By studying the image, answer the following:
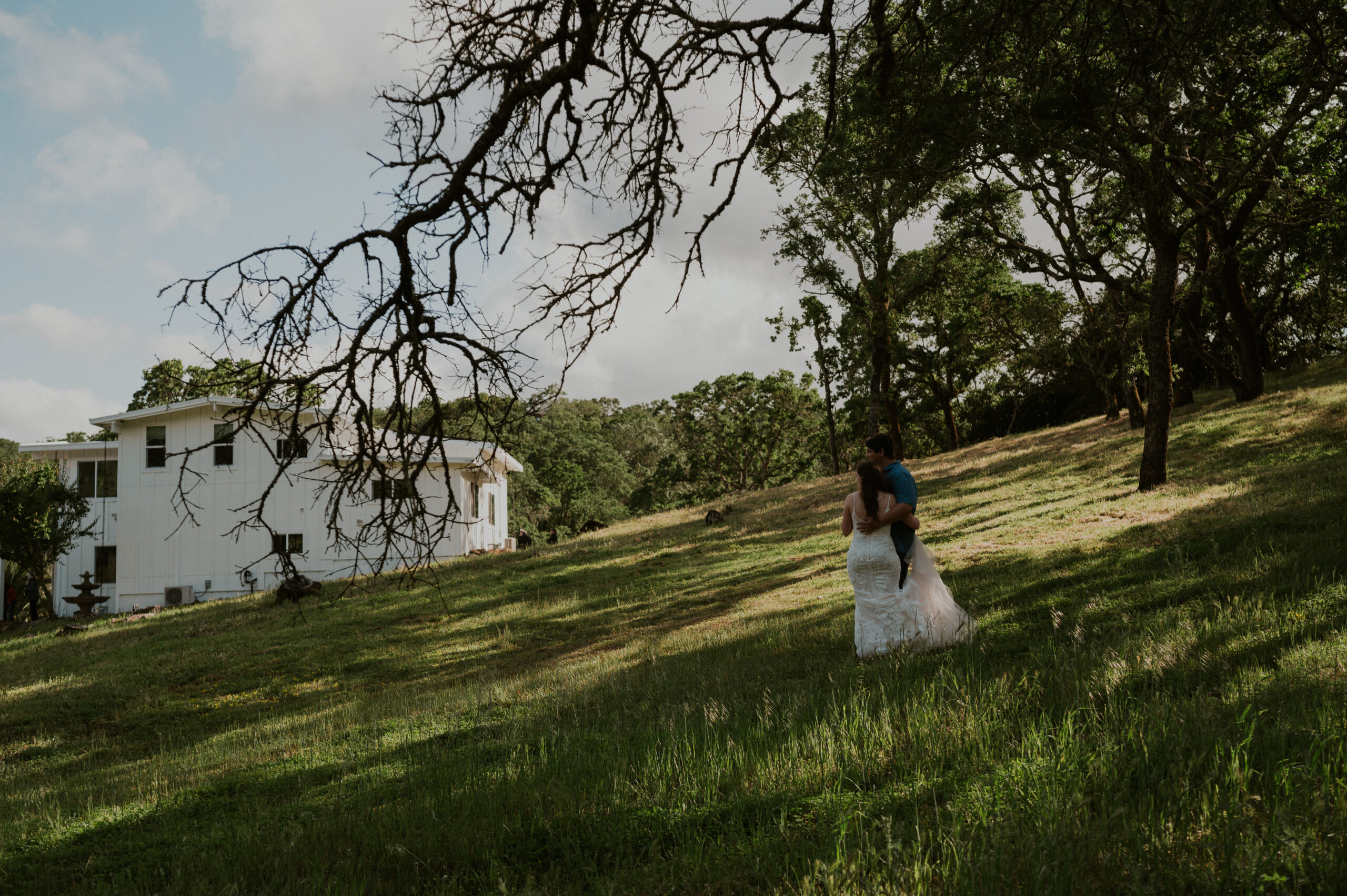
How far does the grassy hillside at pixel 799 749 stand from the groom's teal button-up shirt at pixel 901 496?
1152 millimetres

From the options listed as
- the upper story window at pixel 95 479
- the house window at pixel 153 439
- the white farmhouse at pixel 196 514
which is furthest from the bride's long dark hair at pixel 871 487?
the upper story window at pixel 95 479

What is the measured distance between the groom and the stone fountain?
3808 centimetres

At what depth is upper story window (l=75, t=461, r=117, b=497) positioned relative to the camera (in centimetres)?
3731

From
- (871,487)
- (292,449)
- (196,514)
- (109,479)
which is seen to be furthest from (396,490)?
(109,479)

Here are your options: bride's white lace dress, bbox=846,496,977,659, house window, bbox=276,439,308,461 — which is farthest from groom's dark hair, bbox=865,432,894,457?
house window, bbox=276,439,308,461

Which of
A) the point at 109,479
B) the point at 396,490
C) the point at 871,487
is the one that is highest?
the point at 396,490

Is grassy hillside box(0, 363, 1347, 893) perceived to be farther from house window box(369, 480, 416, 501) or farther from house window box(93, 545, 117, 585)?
house window box(93, 545, 117, 585)

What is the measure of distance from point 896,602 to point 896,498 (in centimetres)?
104

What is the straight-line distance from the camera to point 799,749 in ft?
13.7

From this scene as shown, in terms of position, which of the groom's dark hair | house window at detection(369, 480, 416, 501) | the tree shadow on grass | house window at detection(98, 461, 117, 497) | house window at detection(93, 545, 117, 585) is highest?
the groom's dark hair

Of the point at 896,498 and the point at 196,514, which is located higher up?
the point at 896,498

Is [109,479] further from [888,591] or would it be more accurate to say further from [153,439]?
[888,591]

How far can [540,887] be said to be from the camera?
3.21 m

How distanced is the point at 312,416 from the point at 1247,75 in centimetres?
1446
